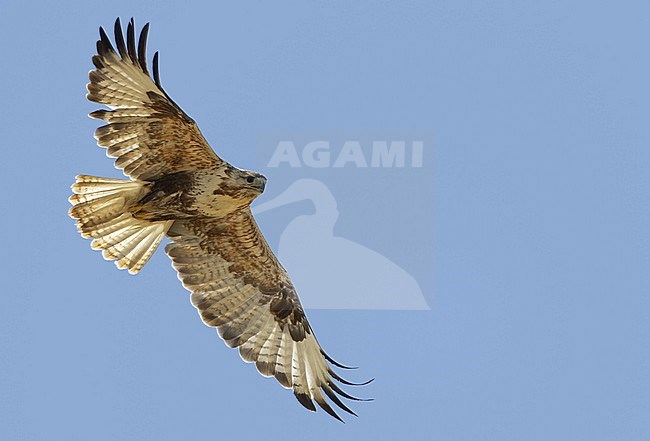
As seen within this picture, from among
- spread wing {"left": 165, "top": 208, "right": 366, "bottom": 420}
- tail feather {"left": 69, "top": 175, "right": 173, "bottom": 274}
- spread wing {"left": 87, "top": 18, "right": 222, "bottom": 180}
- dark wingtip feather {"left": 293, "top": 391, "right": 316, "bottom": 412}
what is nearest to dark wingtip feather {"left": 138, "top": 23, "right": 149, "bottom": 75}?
spread wing {"left": 87, "top": 18, "right": 222, "bottom": 180}

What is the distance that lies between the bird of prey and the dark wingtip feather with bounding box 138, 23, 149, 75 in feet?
0.03

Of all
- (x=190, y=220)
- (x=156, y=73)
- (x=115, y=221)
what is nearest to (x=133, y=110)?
(x=156, y=73)

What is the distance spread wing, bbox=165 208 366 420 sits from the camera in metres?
13.1

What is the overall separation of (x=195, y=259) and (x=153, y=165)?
1.08m

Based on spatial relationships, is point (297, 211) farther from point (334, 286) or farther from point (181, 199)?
point (181, 199)

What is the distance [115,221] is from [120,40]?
1422 mm

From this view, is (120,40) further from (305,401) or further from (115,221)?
(305,401)

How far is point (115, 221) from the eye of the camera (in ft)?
41.6

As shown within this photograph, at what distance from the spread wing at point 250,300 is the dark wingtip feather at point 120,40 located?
1.55m

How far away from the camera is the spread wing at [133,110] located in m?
12.2

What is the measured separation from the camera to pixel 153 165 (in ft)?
40.9

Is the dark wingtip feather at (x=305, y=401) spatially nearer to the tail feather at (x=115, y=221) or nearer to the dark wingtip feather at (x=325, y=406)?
the dark wingtip feather at (x=325, y=406)

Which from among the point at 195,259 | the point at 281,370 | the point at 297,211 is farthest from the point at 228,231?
the point at 297,211

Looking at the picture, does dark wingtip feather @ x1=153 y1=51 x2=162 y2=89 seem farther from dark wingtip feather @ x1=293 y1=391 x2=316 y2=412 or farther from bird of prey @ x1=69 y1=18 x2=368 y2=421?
dark wingtip feather @ x1=293 y1=391 x2=316 y2=412
